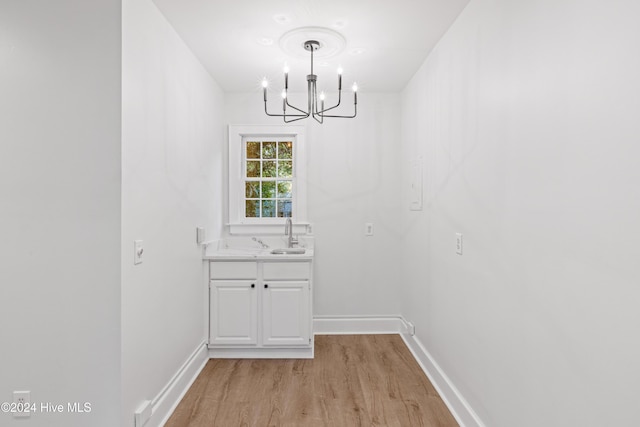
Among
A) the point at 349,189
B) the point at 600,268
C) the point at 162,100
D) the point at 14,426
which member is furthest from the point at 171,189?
the point at 600,268

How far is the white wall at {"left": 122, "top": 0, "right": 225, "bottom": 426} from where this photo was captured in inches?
73.9

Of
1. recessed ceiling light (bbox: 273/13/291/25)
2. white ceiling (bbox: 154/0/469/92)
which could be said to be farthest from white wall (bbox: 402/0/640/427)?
recessed ceiling light (bbox: 273/13/291/25)

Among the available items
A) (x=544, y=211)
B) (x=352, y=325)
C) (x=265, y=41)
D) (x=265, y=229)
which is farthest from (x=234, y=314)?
(x=544, y=211)

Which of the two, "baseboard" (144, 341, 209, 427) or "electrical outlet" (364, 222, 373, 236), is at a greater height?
"electrical outlet" (364, 222, 373, 236)

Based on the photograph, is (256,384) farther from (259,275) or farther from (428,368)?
(428,368)

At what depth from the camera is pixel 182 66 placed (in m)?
2.69

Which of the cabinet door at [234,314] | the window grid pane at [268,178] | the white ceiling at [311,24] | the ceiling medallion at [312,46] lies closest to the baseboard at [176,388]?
the cabinet door at [234,314]

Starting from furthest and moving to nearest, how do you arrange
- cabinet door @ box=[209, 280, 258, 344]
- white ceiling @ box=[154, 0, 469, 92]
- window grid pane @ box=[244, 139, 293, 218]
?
window grid pane @ box=[244, 139, 293, 218]
cabinet door @ box=[209, 280, 258, 344]
white ceiling @ box=[154, 0, 469, 92]

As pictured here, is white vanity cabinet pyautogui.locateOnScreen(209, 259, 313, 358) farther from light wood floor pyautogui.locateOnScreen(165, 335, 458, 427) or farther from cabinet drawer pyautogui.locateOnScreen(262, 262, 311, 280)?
light wood floor pyautogui.locateOnScreen(165, 335, 458, 427)

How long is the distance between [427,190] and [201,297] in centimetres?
212

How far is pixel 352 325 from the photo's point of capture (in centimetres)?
388

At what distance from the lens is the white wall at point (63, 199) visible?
70.1 inches

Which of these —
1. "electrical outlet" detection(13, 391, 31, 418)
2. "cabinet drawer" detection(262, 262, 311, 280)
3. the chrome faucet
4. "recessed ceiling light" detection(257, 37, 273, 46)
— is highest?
"recessed ceiling light" detection(257, 37, 273, 46)

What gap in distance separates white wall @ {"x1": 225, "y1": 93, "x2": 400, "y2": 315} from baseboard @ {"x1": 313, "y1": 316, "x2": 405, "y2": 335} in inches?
2.7
